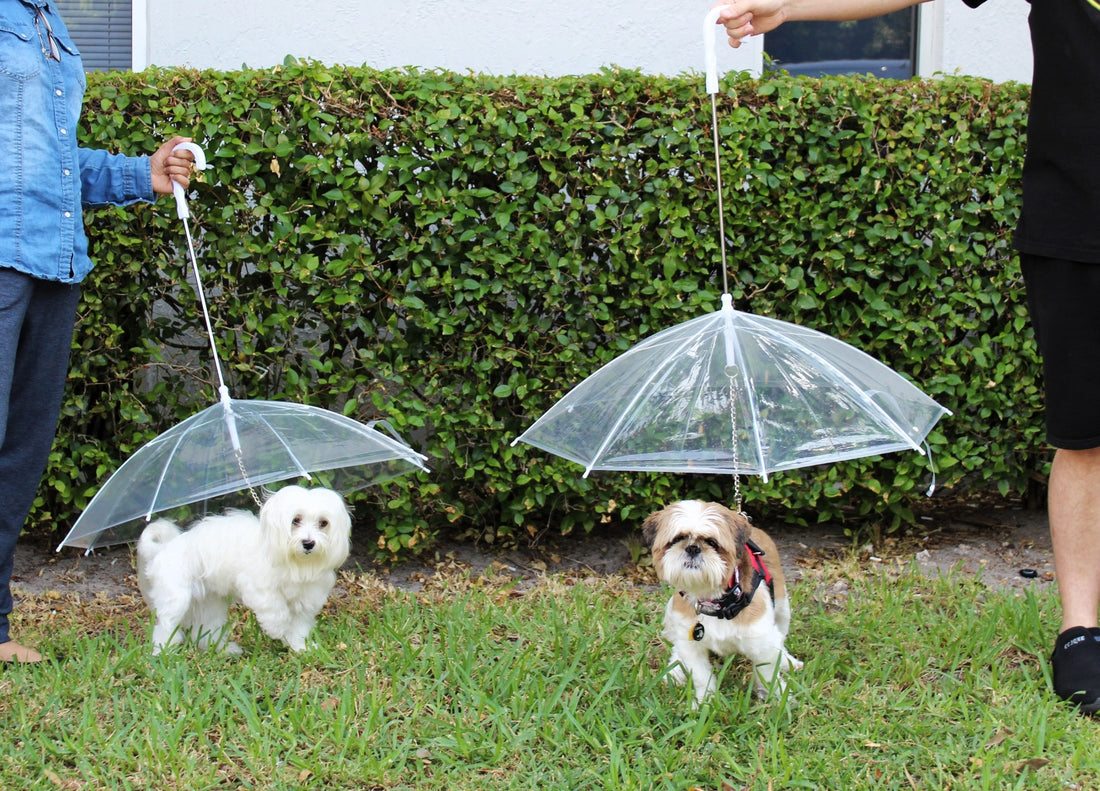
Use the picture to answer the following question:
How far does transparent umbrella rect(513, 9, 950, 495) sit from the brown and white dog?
11.0 inches

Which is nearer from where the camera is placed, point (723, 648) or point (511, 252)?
point (723, 648)

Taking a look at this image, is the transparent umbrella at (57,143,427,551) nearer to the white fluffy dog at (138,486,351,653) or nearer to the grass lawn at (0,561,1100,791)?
the white fluffy dog at (138,486,351,653)

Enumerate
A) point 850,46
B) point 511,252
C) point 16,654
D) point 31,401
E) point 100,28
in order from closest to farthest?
point 31,401
point 16,654
point 511,252
point 100,28
point 850,46

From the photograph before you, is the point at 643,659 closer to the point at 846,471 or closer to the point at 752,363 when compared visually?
the point at 752,363

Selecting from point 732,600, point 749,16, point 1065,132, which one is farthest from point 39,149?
point 1065,132

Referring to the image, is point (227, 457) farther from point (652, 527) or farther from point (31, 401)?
point (652, 527)

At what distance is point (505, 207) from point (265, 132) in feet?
3.35

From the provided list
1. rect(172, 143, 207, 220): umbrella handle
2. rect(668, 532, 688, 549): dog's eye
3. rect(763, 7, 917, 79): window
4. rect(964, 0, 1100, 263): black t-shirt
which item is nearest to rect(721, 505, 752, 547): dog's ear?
rect(668, 532, 688, 549): dog's eye

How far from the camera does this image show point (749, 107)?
4.39 m

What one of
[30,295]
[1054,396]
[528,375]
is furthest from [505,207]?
[1054,396]

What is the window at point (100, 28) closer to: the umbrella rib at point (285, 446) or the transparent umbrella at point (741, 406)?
the umbrella rib at point (285, 446)

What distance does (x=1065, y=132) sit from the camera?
3.10 meters

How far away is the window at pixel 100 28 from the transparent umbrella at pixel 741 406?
13.2 feet

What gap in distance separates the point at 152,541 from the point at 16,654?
1.95ft
